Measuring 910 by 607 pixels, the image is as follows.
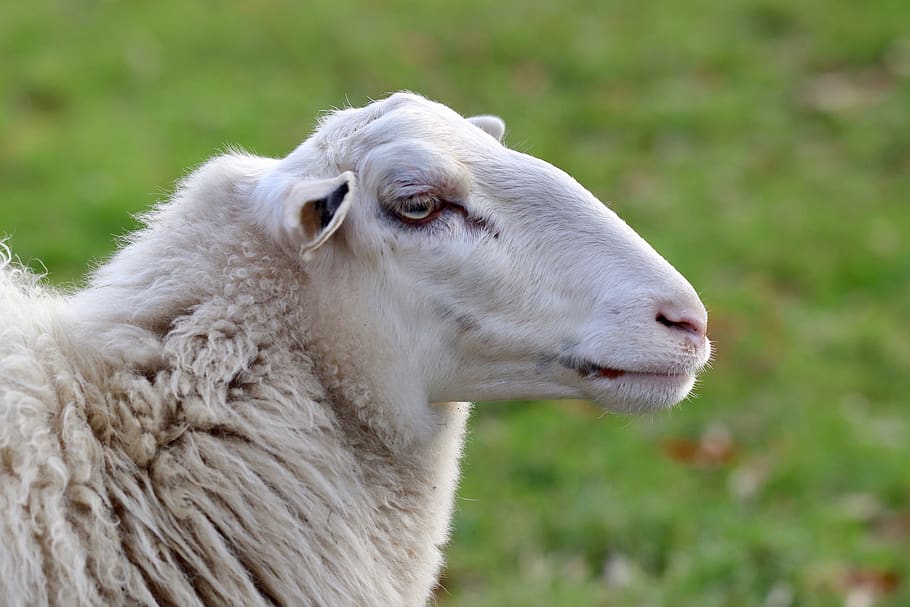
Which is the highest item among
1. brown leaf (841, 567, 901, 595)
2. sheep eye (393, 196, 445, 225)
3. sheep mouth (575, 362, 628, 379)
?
brown leaf (841, 567, 901, 595)

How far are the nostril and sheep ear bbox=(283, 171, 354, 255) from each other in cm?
73

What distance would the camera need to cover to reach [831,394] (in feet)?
19.8

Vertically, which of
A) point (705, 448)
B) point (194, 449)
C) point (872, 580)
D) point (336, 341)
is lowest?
point (194, 449)

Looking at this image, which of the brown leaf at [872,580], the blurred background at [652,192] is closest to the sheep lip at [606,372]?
the blurred background at [652,192]

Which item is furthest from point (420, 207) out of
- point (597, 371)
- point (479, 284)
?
point (597, 371)

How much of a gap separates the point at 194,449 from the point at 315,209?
1.87 ft

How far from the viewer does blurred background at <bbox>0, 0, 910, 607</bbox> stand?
4.90 metres

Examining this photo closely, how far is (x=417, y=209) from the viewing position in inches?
104

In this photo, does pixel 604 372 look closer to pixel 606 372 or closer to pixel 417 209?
→ pixel 606 372

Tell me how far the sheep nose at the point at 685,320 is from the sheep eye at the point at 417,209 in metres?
0.54

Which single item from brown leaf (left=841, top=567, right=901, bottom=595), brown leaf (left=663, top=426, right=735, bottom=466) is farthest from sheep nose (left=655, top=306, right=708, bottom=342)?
brown leaf (left=663, top=426, right=735, bottom=466)

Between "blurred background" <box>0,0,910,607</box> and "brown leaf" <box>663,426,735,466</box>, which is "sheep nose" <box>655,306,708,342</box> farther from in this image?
"brown leaf" <box>663,426,735,466</box>

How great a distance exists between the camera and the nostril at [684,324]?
263 centimetres

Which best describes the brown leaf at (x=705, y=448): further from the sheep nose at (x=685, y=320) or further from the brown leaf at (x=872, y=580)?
the sheep nose at (x=685, y=320)
